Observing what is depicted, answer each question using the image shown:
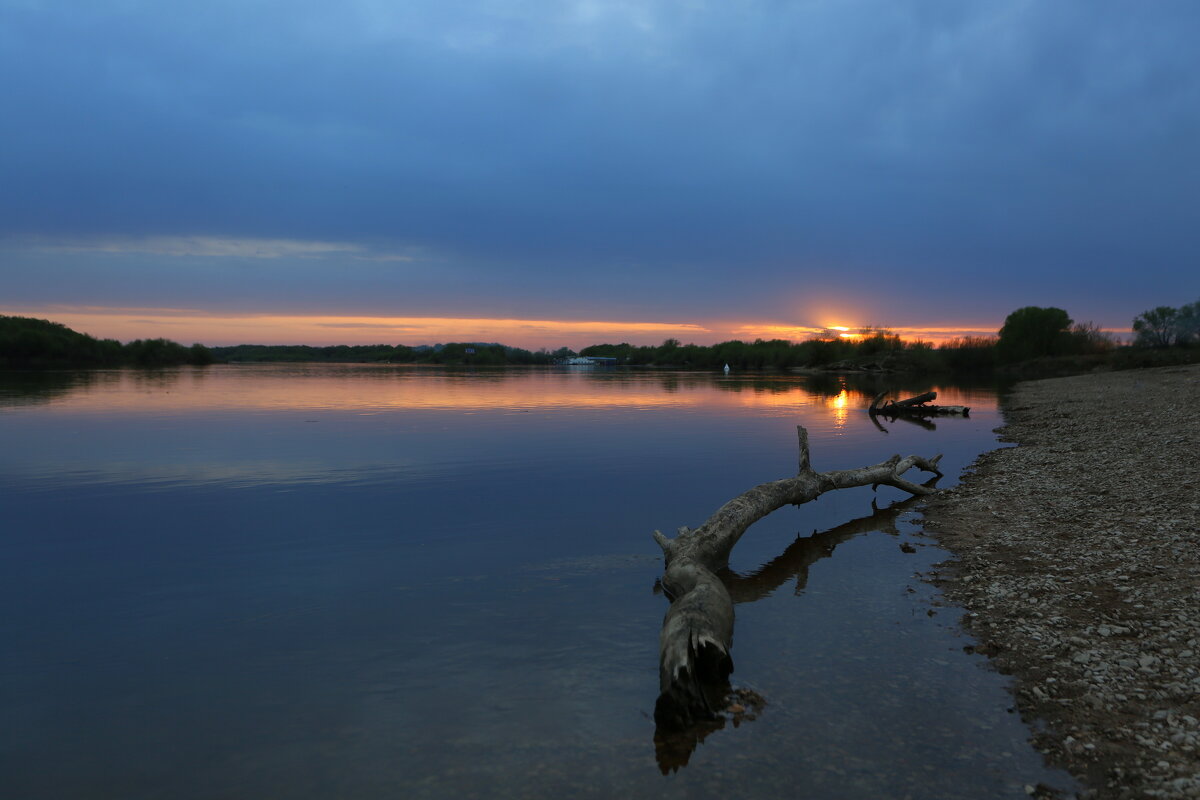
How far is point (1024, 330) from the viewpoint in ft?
408

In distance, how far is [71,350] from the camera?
139m

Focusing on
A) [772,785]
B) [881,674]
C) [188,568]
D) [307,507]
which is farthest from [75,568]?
[881,674]

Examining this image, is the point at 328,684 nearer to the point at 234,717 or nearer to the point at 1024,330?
the point at 234,717

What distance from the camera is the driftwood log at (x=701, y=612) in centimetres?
737

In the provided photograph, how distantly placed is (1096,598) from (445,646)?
871cm

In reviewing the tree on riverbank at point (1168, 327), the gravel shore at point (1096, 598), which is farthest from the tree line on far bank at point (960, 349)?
the gravel shore at point (1096, 598)

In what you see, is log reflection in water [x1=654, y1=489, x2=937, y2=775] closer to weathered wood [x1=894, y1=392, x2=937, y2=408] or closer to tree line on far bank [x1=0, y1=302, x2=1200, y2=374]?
weathered wood [x1=894, y1=392, x2=937, y2=408]

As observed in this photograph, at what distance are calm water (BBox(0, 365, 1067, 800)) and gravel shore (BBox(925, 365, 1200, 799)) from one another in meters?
0.54

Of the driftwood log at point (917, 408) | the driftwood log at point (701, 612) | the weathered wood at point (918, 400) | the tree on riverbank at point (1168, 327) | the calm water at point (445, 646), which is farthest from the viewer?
the tree on riverbank at point (1168, 327)

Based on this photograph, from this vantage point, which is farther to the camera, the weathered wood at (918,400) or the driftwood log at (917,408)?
the weathered wood at (918,400)

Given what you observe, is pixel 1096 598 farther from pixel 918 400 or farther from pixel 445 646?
pixel 918 400

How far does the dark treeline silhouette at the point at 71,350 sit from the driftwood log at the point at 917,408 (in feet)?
446

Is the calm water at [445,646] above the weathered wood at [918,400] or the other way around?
the other way around

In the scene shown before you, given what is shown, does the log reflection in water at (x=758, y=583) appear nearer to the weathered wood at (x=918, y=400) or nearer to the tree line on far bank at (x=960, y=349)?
the weathered wood at (x=918, y=400)
